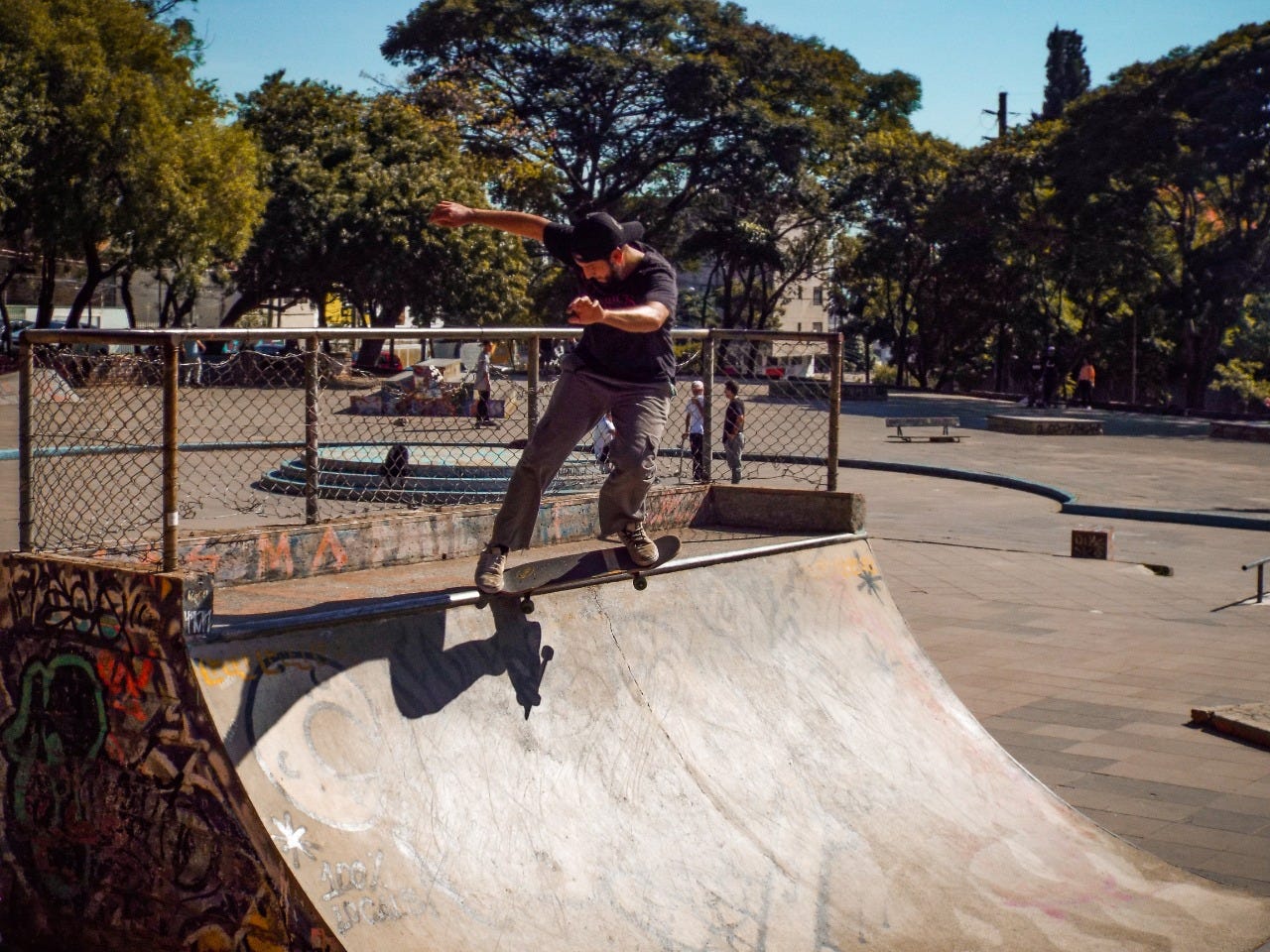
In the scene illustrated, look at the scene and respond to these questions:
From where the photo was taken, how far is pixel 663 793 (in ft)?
14.9

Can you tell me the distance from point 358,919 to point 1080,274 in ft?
135

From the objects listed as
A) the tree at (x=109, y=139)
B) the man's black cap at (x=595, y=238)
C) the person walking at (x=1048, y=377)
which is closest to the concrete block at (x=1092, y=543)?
the man's black cap at (x=595, y=238)

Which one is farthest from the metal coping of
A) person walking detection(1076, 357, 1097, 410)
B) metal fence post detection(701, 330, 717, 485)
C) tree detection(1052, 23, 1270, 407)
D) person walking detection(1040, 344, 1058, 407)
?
person walking detection(1076, 357, 1097, 410)

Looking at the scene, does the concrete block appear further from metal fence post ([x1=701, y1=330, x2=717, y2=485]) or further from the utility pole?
the utility pole

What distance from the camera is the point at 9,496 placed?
1639 centimetres

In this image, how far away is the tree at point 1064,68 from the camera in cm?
6694

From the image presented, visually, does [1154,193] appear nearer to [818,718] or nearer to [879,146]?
[879,146]

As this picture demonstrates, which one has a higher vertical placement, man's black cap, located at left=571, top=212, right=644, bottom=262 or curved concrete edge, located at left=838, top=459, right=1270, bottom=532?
man's black cap, located at left=571, top=212, right=644, bottom=262

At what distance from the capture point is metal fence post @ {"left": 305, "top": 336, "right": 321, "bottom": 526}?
17.6ft

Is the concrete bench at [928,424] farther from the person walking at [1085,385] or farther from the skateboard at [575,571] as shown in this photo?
the skateboard at [575,571]

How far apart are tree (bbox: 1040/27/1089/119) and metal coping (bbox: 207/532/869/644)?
66.9m

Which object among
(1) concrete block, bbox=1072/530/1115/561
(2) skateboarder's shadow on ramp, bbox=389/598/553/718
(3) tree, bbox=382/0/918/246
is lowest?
(1) concrete block, bbox=1072/530/1115/561

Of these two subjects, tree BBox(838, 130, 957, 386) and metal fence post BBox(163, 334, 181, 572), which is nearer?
metal fence post BBox(163, 334, 181, 572)

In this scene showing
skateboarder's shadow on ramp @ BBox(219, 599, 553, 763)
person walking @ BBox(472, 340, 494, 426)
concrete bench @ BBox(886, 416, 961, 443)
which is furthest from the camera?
concrete bench @ BBox(886, 416, 961, 443)
